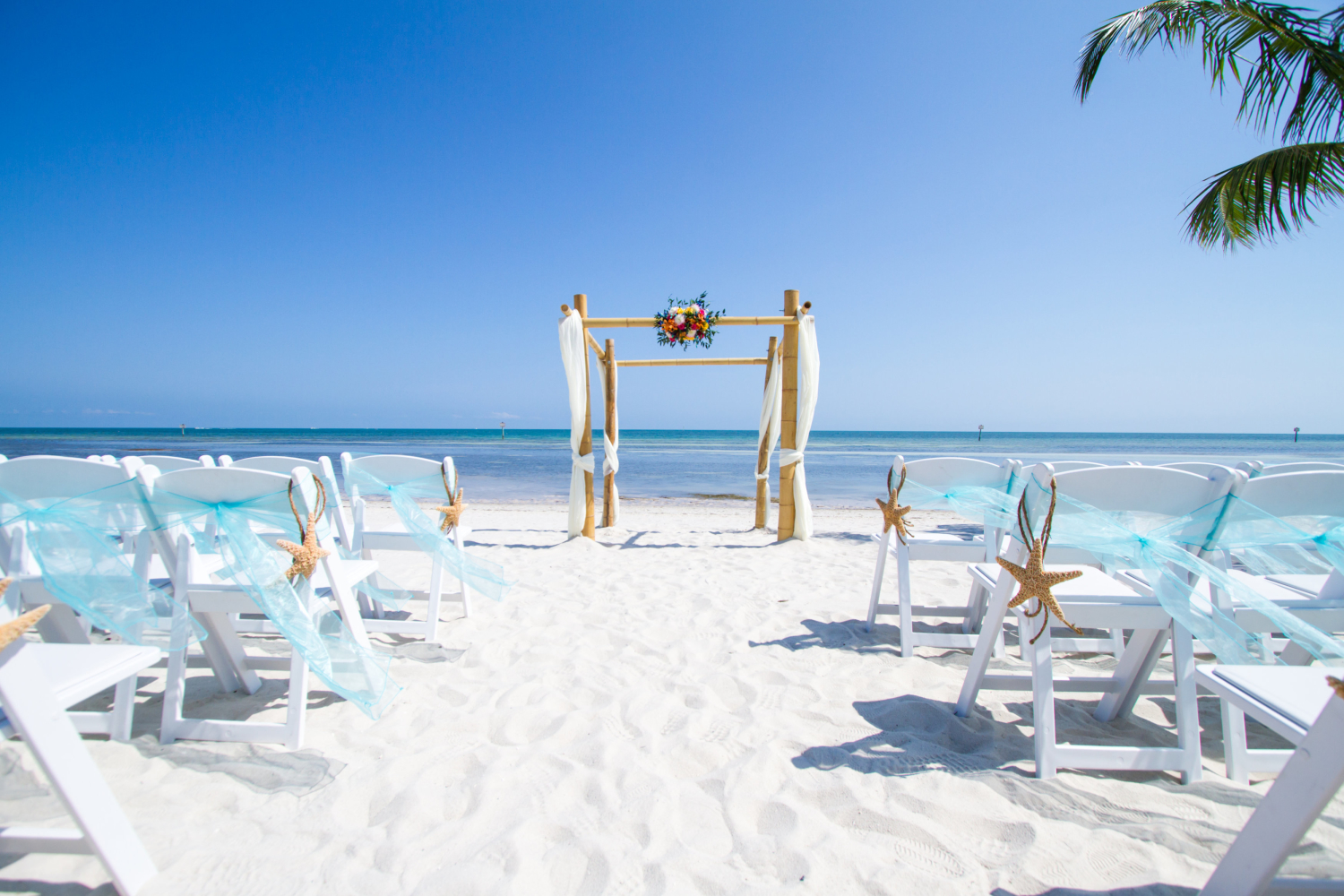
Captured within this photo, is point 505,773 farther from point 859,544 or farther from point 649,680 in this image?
point 859,544

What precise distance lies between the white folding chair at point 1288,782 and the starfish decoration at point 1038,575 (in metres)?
0.42

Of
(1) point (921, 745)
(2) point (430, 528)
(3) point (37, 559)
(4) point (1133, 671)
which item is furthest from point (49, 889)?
(4) point (1133, 671)

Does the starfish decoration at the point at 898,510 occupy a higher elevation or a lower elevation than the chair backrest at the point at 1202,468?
lower

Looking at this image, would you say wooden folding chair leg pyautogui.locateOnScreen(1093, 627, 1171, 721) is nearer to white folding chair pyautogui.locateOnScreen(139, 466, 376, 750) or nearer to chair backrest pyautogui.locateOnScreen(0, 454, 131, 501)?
white folding chair pyautogui.locateOnScreen(139, 466, 376, 750)

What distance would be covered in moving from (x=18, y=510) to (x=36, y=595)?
1.24 ft

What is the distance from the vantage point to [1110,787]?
169cm

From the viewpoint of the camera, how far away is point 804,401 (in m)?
5.43

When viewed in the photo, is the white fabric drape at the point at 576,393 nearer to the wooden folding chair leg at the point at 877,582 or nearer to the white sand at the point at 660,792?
the white sand at the point at 660,792

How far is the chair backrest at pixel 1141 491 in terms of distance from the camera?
1.75 meters

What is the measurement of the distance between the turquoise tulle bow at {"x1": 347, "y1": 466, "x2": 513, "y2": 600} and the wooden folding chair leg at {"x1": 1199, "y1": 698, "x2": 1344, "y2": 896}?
2.66 metres

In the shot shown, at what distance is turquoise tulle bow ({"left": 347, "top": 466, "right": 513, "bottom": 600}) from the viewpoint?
2885mm

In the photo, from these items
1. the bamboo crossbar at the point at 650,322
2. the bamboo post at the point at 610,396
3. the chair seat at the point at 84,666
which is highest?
the bamboo crossbar at the point at 650,322

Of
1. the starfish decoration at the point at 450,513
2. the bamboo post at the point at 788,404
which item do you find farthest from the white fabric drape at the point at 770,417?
the starfish decoration at the point at 450,513

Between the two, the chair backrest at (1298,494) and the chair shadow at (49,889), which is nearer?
the chair shadow at (49,889)
